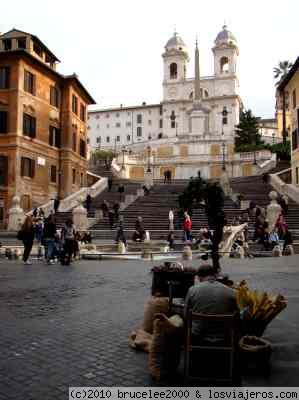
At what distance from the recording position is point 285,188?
1575 inches

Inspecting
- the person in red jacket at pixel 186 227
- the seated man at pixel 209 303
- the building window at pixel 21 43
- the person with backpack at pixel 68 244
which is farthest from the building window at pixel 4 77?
the seated man at pixel 209 303

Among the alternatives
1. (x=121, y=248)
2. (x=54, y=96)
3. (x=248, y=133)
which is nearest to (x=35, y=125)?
(x=54, y=96)

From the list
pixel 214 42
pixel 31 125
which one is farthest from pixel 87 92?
pixel 214 42

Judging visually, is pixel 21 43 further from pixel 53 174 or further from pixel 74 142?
pixel 53 174

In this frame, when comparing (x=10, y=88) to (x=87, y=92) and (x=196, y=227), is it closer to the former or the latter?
(x=87, y=92)

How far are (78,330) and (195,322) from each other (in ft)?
9.75

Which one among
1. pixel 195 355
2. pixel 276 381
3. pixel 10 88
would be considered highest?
pixel 10 88

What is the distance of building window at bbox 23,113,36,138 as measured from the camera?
39594 mm

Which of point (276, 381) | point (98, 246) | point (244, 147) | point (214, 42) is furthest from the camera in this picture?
point (214, 42)

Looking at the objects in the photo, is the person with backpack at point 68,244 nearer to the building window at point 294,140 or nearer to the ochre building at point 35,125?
the ochre building at point 35,125

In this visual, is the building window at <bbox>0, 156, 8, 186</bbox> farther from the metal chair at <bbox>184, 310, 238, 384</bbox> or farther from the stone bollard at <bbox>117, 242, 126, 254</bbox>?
the metal chair at <bbox>184, 310, 238, 384</bbox>

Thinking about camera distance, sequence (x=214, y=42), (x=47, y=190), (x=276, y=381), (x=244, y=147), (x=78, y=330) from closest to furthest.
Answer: (x=276, y=381), (x=78, y=330), (x=47, y=190), (x=244, y=147), (x=214, y=42)

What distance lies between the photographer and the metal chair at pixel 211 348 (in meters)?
4.59

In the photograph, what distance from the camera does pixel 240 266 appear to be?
56.9 feet
